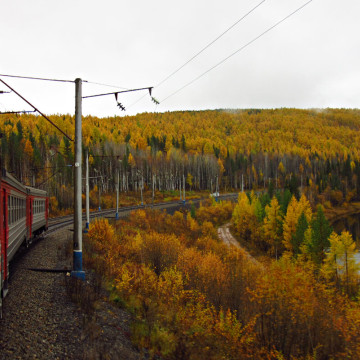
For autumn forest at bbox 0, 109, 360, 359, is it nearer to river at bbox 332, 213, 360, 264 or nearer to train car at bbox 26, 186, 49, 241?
train car at bbox 26, 186, 49, 241

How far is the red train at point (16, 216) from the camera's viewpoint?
23.8ft

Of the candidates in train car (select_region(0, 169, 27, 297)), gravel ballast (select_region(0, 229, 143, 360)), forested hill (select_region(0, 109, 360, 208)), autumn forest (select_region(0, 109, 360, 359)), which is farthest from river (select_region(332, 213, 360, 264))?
train car (select_region(0, 169, 27, 297))

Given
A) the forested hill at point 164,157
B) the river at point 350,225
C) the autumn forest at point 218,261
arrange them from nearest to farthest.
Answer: the autumn forest at point 218,261 → the river at point 350,225 → the forested hill at point 164,157

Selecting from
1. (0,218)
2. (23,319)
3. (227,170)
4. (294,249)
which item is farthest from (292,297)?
(227,170)

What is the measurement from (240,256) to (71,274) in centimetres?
2221

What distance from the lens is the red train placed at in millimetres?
7266

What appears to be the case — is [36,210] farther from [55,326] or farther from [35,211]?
[55,326]

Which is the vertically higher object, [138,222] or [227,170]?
[227,170]

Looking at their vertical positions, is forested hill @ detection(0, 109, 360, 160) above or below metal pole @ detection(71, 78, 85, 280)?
above

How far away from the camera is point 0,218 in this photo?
690 cm

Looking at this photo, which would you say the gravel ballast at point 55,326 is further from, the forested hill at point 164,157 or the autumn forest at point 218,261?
the forested hill at point 164,157

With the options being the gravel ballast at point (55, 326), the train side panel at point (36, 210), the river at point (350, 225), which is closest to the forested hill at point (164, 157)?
the river at point (350, 225)

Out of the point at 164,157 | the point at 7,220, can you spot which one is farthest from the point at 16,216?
the point at 164,157

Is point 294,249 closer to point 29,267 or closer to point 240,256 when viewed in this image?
point 240,256
